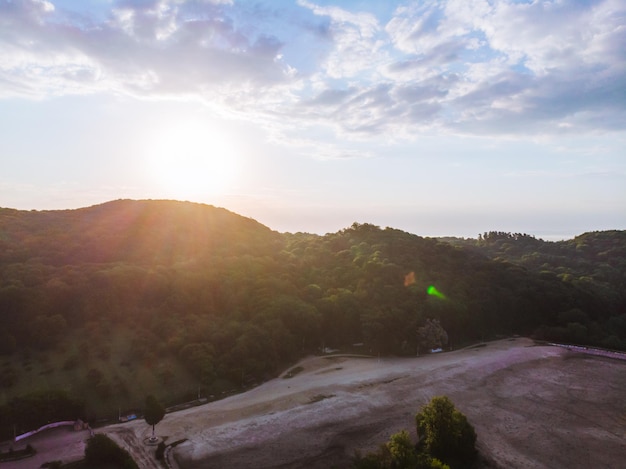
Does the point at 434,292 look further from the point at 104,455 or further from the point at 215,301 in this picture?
the point at 104,455

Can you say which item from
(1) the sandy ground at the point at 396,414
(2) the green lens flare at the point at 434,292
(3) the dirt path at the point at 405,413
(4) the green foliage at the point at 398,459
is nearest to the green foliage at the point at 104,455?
(1) the sandy ground at the point at 396,414

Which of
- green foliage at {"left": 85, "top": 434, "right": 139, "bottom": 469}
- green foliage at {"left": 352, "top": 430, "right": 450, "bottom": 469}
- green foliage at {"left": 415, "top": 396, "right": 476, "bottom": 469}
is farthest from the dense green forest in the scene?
green foliage at {"left": 415, "top": 396, "right": 476, "bottom": 469}

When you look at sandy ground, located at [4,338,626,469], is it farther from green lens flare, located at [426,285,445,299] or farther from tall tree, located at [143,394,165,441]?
green lens flare, located at [426,285,445,299]

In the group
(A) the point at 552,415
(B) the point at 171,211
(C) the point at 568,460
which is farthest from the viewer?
(B) the point at 171,211

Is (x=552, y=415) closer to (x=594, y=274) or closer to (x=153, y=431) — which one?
(x=153, y=431)

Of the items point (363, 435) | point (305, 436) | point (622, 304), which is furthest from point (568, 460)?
point (622, 304)

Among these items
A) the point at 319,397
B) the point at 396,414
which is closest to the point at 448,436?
the point at 396,414

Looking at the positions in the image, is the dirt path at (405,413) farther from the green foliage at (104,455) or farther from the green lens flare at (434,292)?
the green lens flare at (434,292)
